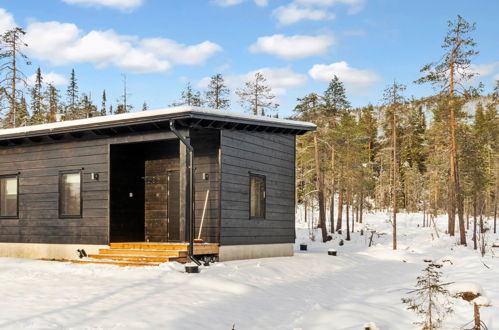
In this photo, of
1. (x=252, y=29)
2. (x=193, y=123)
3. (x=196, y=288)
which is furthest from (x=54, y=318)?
(x=252, y=29)

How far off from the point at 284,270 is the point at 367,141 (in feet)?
159

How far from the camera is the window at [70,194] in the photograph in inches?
528

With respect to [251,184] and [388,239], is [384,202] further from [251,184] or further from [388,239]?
[251,184]

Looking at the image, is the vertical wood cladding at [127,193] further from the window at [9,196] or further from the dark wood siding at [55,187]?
the window at [9,196]

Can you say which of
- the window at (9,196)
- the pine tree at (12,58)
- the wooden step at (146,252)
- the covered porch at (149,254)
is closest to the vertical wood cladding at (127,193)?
the wooden step at (146,252)

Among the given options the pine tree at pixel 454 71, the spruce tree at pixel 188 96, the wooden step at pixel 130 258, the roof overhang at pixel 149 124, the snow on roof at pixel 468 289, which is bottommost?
the wooden step at pixel 130 258

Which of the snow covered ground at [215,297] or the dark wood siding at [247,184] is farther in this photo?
the dark wood siding at [247,184]

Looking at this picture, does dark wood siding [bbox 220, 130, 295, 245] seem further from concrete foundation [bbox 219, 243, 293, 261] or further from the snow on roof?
the snow on roof

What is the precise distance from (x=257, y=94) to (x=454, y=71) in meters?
17.2

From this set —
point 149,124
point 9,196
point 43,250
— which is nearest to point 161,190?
point 149,124

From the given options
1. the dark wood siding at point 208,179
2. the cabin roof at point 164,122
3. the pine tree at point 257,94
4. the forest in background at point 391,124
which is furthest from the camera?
the pine tree at point 257,94

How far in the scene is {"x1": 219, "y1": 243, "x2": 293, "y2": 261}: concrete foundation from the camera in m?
12.4

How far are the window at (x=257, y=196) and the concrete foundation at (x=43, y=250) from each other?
13.7 ft

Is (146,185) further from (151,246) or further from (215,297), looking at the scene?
(215,297)
